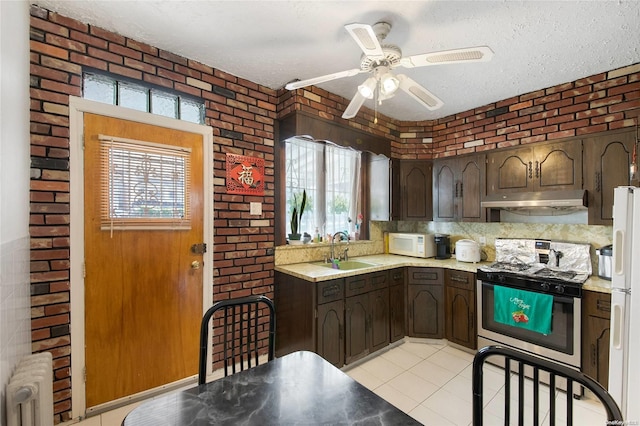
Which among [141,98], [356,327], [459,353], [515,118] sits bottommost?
[459,353]

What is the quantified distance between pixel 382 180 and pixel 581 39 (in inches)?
85.2

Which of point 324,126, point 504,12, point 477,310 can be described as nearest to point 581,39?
point 504,12

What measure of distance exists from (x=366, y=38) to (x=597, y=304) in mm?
2588

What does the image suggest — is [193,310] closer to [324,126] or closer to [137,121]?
Answer: [137,121]

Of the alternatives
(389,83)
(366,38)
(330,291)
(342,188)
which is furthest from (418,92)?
(342,188)

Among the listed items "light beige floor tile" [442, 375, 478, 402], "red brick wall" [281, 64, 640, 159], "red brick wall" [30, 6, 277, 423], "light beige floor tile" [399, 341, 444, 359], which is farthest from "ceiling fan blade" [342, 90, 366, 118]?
"light beige floor tile" [399, 341, 444, 359]

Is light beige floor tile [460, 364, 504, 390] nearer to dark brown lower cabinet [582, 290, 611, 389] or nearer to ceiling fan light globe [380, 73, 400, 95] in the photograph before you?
dark brown lower cabinet [582, 290, 611, 389]

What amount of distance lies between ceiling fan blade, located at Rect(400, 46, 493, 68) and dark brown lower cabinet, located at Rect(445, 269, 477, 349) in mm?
2155

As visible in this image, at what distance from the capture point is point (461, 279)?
9.82 ft

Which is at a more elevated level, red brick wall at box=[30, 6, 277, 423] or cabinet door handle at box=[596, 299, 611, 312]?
red brick wall at box=[30, 6, 277, 423]

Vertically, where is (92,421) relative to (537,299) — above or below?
below

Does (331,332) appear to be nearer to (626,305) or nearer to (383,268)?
(383,268)

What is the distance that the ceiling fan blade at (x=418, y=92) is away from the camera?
5.80ft

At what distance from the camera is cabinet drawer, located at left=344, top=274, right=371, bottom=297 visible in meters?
2.63
